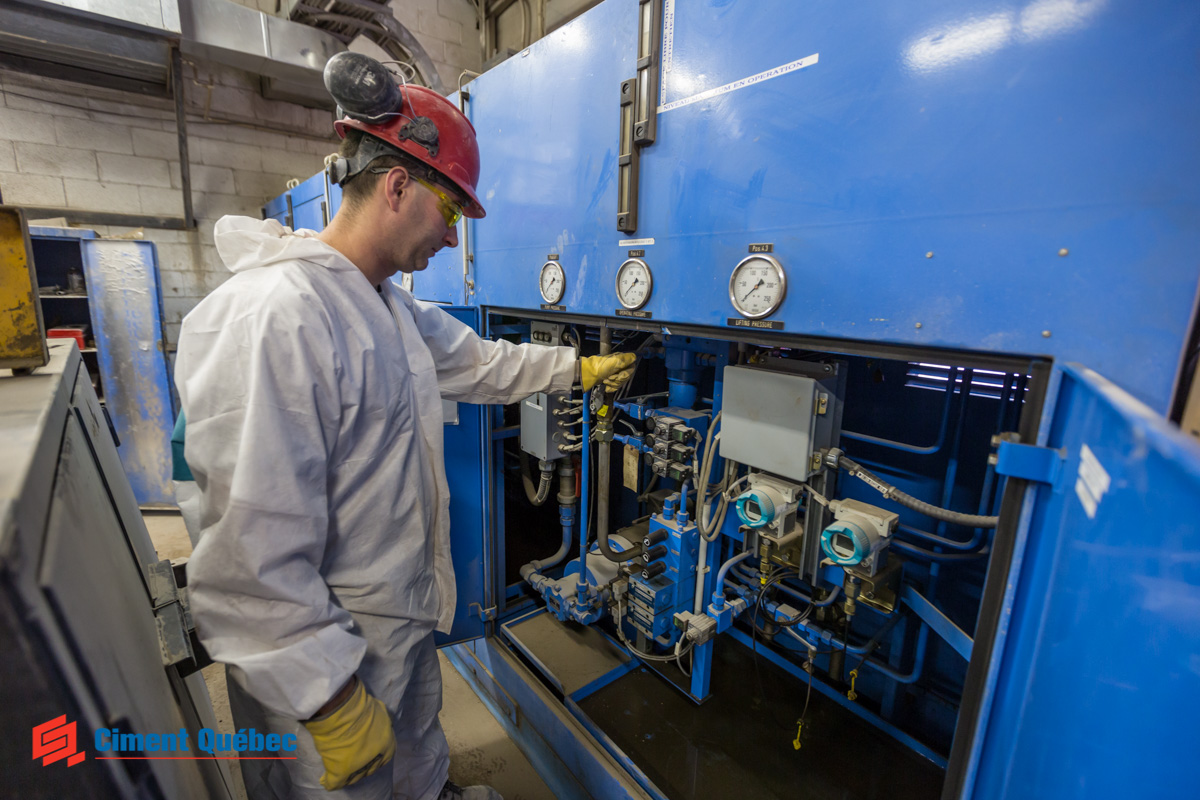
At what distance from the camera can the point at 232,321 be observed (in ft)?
2.74

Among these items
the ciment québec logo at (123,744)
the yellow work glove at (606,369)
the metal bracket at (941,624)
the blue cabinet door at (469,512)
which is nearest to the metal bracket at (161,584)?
the ciment québec logo at (123,744)

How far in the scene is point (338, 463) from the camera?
94cm

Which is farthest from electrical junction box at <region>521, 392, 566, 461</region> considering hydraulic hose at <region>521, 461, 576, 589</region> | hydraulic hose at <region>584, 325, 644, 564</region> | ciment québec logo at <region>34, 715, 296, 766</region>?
ciment québec logo at <region>34, 715, 296, 766</region>

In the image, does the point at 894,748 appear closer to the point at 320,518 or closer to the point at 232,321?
the point at 320,518

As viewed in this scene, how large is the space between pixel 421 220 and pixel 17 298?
629 millimetres

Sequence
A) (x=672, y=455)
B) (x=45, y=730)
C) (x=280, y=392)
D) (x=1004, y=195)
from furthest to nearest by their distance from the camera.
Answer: (x=672, y=455) < (x=280, y=392) < (x=1004, y=195) < (x=45, y=730)

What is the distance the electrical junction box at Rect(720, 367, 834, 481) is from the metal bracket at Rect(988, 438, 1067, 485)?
49cm

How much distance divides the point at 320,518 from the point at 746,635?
1799 millimetres

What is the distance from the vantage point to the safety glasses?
107 centimetres

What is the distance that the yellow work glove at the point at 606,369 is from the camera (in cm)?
151

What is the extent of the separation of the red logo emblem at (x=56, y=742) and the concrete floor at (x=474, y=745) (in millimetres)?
1583

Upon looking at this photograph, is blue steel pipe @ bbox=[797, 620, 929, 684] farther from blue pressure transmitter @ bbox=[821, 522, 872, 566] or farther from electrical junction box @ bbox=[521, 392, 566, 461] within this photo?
electrical junction box @ bbox=[521, 392, 566, 461]

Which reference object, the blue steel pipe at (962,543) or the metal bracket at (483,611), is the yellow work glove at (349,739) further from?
the blue steel pipe at (962,543)

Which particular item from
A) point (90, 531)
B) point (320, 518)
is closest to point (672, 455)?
point (320, 518)
